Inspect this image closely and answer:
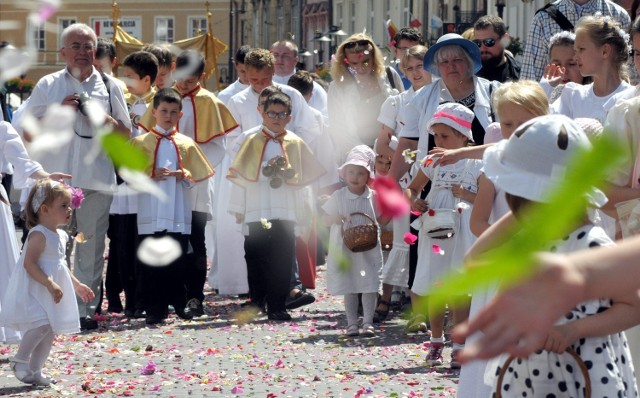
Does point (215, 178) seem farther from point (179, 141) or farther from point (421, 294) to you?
point (421, 294)

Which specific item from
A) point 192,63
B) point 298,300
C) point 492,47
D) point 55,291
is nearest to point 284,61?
point 192,63

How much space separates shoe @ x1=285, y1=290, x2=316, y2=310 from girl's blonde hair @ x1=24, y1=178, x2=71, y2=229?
4.03 metres

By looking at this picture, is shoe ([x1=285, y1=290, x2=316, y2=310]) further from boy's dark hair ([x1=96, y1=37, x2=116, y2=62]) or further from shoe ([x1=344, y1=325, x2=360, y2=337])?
boy's dark hair ([x1=96, y1=37, x2=116, y2=62])

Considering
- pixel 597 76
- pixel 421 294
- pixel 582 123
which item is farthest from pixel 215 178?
pixel 582 123

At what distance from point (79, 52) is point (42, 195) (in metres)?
2.02

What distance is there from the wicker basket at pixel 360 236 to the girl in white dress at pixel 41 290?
2382mm

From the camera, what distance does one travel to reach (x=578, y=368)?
12.5ft

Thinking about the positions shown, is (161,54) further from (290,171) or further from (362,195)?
(362,195)

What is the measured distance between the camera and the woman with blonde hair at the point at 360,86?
1101 cm

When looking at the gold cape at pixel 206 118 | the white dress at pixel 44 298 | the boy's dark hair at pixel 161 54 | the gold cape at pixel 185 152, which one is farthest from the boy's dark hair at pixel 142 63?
the white dress at pixel 44 298

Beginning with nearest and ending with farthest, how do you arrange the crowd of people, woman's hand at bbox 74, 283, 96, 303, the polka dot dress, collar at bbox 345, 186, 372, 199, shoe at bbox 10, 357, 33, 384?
the polka dot dress, the crowd of people, shoe at bbox 10, 357, 33, 384, woman's hand at bbox 74, 283, 96, 303, collar at bbox 345, 186, 372, 199

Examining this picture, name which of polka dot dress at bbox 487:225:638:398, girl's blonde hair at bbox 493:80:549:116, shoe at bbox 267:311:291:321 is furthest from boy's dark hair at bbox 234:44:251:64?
polka dot dress at bbox 487:225:638:398

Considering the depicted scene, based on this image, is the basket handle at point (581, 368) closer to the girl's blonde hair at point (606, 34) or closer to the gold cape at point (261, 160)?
the girl's blonde hair at point (606, 34)

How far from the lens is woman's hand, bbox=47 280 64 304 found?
7.79 metres
